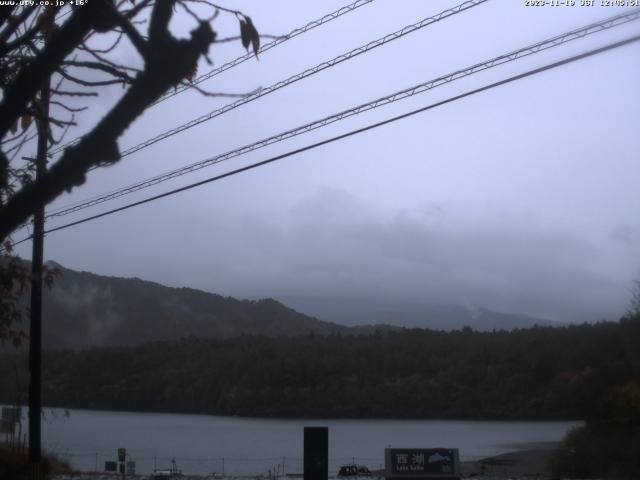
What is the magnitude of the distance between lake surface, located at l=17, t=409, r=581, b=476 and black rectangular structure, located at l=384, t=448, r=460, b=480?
9541 millimetres

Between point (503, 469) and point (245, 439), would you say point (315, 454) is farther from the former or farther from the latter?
point (245, 439)

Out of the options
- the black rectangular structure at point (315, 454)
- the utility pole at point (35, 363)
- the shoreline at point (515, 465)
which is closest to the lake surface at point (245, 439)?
the shoreline at point (515, 465)

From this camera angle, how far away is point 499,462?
84.4 feet

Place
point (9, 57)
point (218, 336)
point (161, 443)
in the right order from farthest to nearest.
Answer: point (218, 336) → point (161, 443) → point (9, 57)

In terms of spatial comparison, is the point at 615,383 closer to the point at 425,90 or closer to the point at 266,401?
the point at 266,401

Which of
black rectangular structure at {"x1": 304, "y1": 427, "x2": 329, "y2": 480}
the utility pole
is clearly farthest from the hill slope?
black rectangular structure at {"x1": 304, "y1": 427, "x2": 329, "y2": 480}

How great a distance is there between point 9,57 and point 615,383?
32889 mm

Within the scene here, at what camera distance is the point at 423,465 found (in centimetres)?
1634

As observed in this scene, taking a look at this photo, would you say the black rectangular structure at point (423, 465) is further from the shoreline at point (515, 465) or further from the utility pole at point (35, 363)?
the utility pole at point (35, 363)

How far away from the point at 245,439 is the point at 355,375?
557 inches

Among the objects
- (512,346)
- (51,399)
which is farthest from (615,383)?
(51,399)

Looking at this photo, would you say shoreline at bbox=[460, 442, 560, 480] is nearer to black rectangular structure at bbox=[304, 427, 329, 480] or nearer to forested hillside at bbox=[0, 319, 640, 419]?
forested hillside at bbox=[0, 319, 640, 419]

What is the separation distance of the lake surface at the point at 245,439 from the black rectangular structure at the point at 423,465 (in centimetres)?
954

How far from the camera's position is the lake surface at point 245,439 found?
2850 cm
